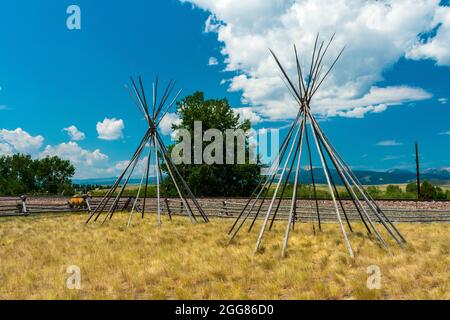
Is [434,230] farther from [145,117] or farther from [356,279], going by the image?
[145,117]

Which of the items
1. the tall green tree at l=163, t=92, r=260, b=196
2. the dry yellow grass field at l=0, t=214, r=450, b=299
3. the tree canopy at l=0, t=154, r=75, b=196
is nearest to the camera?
the dry yellow grass field at l=0, t=214, r=450, b=299

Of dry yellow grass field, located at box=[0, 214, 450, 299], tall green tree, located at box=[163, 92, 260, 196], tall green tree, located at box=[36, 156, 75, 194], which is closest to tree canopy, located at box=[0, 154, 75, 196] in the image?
tall green tree, located at box=[36, 156, 75, 194]

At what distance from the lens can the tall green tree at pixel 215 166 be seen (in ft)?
82.2

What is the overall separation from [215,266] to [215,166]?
767 inches

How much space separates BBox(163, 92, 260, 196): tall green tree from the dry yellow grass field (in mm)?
15731

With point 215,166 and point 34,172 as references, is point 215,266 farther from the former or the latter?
point 34,172

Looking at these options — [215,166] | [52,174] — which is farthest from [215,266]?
[52,174]

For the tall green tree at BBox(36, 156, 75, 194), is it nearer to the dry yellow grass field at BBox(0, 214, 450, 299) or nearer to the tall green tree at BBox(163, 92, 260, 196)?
the tall green tree at BBox(163, 92, 260, 196)

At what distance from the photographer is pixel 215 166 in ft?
82.7

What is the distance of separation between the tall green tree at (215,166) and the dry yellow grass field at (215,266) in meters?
15.7

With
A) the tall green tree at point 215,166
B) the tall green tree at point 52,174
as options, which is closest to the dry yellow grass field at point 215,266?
the tall green tree at point 215,166

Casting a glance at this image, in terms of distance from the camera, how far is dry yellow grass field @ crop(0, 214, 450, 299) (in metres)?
4.65

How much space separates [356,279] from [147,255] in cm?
379
